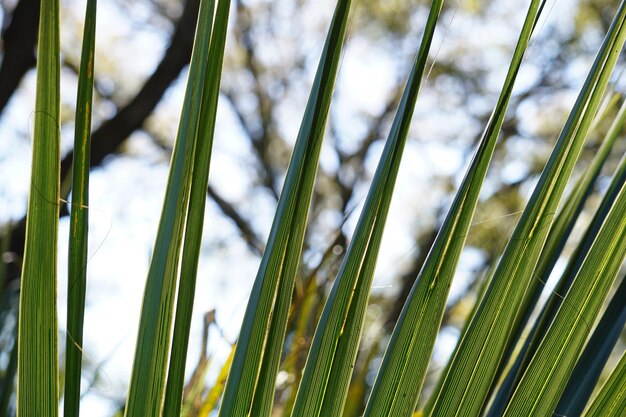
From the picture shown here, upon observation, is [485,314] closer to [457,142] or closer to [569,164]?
[569,164]

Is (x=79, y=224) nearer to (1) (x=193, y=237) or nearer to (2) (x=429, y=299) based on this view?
(1) (x=193, y=237)

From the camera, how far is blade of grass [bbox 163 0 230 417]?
42 centimetres

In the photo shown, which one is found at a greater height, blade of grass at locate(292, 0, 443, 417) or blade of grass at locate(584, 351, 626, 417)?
blade of grass at locate(292, 0, 443, 417)

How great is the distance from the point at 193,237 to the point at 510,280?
0.20 m

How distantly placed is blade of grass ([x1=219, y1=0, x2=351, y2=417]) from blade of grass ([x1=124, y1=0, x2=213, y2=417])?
0.04 meters

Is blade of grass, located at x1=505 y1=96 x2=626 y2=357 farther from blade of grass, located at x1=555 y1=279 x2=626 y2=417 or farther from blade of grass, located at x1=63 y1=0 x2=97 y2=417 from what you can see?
blade of grass, located at x1=63 y1=0 x2=97 y2=417

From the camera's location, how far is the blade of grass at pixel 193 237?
0.42 metres

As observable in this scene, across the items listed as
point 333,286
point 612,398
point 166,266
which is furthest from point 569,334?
point 166,266

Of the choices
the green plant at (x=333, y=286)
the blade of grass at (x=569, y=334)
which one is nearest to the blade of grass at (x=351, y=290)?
the green plant at (x=333, y=286)

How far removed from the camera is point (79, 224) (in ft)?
1.37

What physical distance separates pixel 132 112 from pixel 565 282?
3.11 m

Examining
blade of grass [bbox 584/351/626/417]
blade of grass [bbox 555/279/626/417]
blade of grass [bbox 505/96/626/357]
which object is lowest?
blade of grass [bbox 584/351/626/417]

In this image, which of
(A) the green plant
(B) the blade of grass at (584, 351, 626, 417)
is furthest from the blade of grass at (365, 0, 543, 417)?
(B) the blade of grass at (584, 351, 626, 417)

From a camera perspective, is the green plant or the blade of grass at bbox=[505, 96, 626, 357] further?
the blade of grass at bbox=[505, 96, 626, 357]
